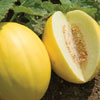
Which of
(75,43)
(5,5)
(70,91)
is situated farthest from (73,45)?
(5,5)

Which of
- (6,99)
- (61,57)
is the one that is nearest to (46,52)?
(61,57)

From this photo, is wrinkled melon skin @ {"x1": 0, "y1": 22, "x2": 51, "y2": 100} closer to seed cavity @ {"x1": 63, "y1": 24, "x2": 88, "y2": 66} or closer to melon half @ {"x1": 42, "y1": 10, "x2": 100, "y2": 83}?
melon half @ {"x1": 42, "y1": 10, "x2": 100, "y2": 83}

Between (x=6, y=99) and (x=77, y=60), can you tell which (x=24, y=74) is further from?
(x=77, y=60)

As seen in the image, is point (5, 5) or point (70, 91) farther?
point (70, 91)

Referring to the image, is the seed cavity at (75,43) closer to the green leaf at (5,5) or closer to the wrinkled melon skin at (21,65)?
the wrinkled melon skin at (21,65)

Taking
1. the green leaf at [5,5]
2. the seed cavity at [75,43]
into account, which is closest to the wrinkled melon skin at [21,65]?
the green leaf at [5,5]

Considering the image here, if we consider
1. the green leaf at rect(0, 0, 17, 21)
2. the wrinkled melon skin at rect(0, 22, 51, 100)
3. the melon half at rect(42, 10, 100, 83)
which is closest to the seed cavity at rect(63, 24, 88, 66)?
the melon half at rect(42, 10, 100, 83)

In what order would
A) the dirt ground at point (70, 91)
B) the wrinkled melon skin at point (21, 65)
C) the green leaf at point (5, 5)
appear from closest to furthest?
1. the wrinkled melon skin at point (21, 65)
2. the green leaf at point (5, 5)
3. the dirt ground at point (70, 91)

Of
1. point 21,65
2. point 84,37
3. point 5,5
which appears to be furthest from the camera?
point 84,37

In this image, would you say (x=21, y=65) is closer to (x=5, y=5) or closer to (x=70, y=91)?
(x=5, y=5)
